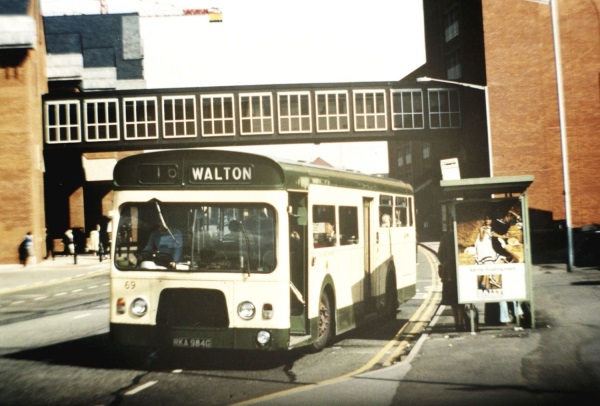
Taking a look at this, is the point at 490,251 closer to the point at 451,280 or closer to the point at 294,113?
the point at 451,280

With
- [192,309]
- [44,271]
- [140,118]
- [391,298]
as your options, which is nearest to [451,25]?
[140,118]

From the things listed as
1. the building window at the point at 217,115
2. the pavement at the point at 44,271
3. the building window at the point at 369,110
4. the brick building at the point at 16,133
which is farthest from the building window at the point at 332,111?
the brick building at the point at 16,133

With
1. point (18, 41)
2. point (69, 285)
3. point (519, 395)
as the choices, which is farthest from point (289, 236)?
point (18, 41)

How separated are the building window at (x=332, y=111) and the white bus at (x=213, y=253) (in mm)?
44951

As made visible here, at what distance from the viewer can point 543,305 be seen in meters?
16.8

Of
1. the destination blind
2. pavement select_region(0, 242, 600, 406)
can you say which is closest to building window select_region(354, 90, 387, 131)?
pavement select_region(0, 242, 600, 406)

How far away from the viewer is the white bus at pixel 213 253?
9.65 m

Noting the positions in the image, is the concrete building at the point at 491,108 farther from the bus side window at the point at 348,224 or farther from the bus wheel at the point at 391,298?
the bus side window at the point at 348,224

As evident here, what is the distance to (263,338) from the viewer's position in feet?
31.4

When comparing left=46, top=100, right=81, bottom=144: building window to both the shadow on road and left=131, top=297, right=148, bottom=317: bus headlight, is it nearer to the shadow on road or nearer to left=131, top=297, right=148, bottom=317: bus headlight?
the shadow on road

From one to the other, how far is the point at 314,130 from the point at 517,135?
50.8ft

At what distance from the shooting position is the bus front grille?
974cm

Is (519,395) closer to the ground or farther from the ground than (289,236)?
closer to the ground

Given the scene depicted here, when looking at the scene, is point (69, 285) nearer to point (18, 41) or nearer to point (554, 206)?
point (18, 41)
